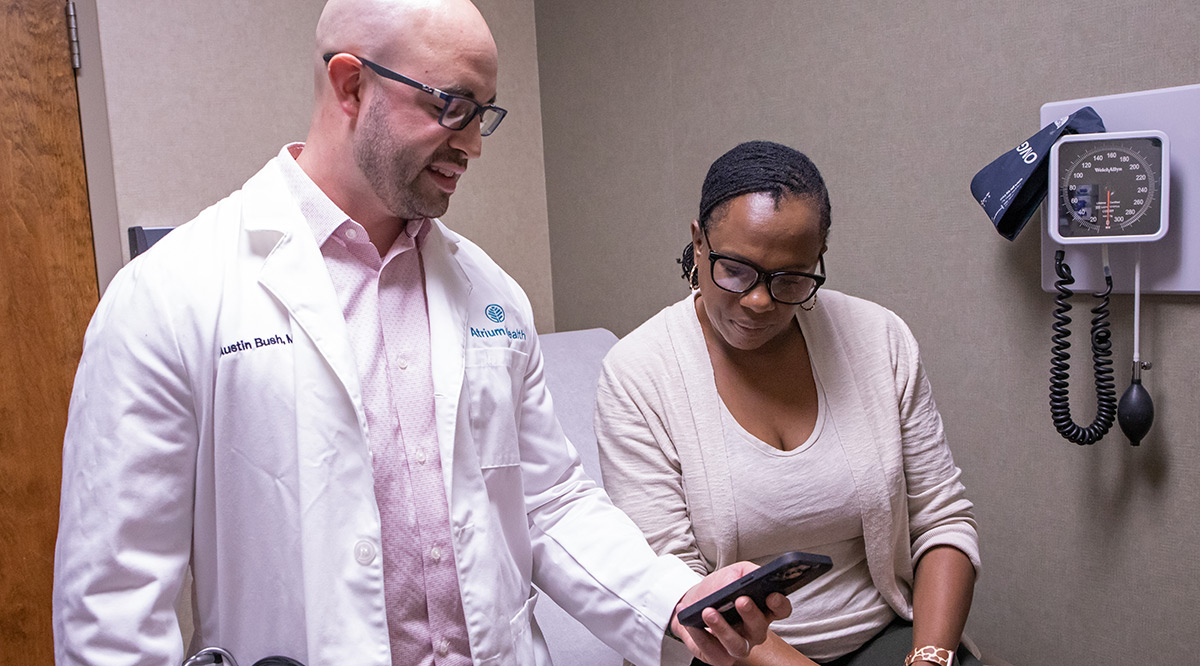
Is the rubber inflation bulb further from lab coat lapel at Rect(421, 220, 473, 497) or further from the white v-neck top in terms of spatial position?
lab coat lapel at Rect(421, 220, 473, 497)

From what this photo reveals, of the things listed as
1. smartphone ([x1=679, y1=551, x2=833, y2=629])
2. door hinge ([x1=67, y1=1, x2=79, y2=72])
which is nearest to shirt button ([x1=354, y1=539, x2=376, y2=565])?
smartphone ([x1=679, y1=551, x2=833, y2=629])

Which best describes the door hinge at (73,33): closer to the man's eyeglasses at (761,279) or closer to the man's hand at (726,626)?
the man's eyeglasses at (761,279)

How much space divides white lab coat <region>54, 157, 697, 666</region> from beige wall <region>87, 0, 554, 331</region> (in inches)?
48.0

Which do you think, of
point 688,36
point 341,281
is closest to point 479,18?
point 341,281

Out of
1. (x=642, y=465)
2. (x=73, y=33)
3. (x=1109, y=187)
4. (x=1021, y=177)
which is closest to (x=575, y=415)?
(x=642, y=465)

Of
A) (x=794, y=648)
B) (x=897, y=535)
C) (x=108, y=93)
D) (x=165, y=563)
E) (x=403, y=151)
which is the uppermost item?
(x=108, y=93)

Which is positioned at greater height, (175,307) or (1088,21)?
(1088,21)

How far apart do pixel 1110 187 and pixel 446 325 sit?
1083 millimetres

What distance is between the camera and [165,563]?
3.10 ft

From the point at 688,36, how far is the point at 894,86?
2.20ft

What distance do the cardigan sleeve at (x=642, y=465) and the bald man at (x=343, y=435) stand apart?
0.40 feet

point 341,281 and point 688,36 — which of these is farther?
point 688,36

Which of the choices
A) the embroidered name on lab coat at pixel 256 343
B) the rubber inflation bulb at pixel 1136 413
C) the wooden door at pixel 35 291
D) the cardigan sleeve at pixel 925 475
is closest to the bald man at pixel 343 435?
the embroidered name on lab coat at pixel 256 343

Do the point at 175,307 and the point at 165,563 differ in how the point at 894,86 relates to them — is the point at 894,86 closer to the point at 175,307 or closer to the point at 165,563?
the point at 175,307
